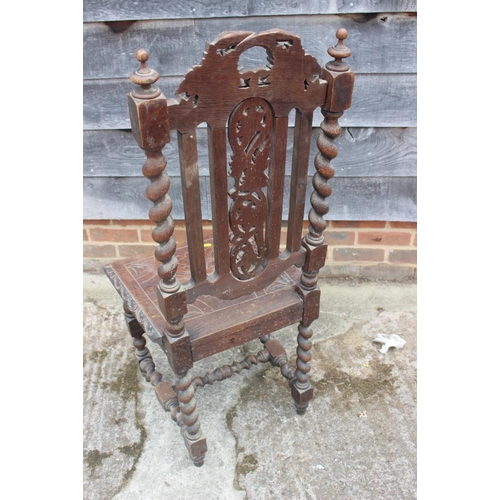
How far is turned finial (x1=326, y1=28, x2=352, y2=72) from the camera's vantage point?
4.10 feet

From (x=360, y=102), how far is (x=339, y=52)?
89cm

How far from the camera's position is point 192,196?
129 centimetres

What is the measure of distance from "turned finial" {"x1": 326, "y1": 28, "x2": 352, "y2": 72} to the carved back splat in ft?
0.17

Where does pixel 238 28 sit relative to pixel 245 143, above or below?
above

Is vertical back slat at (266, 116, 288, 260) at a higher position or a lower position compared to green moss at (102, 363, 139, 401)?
higher

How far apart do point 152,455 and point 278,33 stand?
1.50 m

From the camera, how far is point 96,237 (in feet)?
8.61

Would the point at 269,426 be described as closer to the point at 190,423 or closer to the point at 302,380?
the point at 302,380

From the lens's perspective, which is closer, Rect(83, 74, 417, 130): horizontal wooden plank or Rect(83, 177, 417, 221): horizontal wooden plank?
Rect(83, 74, 417, 130): horizontal wooden plank

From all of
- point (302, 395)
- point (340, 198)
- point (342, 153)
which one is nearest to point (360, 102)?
point (342, 153)

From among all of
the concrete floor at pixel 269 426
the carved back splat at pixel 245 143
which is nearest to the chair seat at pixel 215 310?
the carved back splat at pixel 245 143

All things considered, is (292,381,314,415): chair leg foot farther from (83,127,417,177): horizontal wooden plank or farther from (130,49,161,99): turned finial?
(130,49,161,99): turned finial

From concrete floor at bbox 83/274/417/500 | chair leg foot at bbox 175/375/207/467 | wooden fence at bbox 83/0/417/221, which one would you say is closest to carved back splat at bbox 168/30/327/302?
chair leg foot at bbox 175/375/207/467

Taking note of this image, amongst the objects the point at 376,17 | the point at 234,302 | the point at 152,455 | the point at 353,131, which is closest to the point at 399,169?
the point at 353,131
